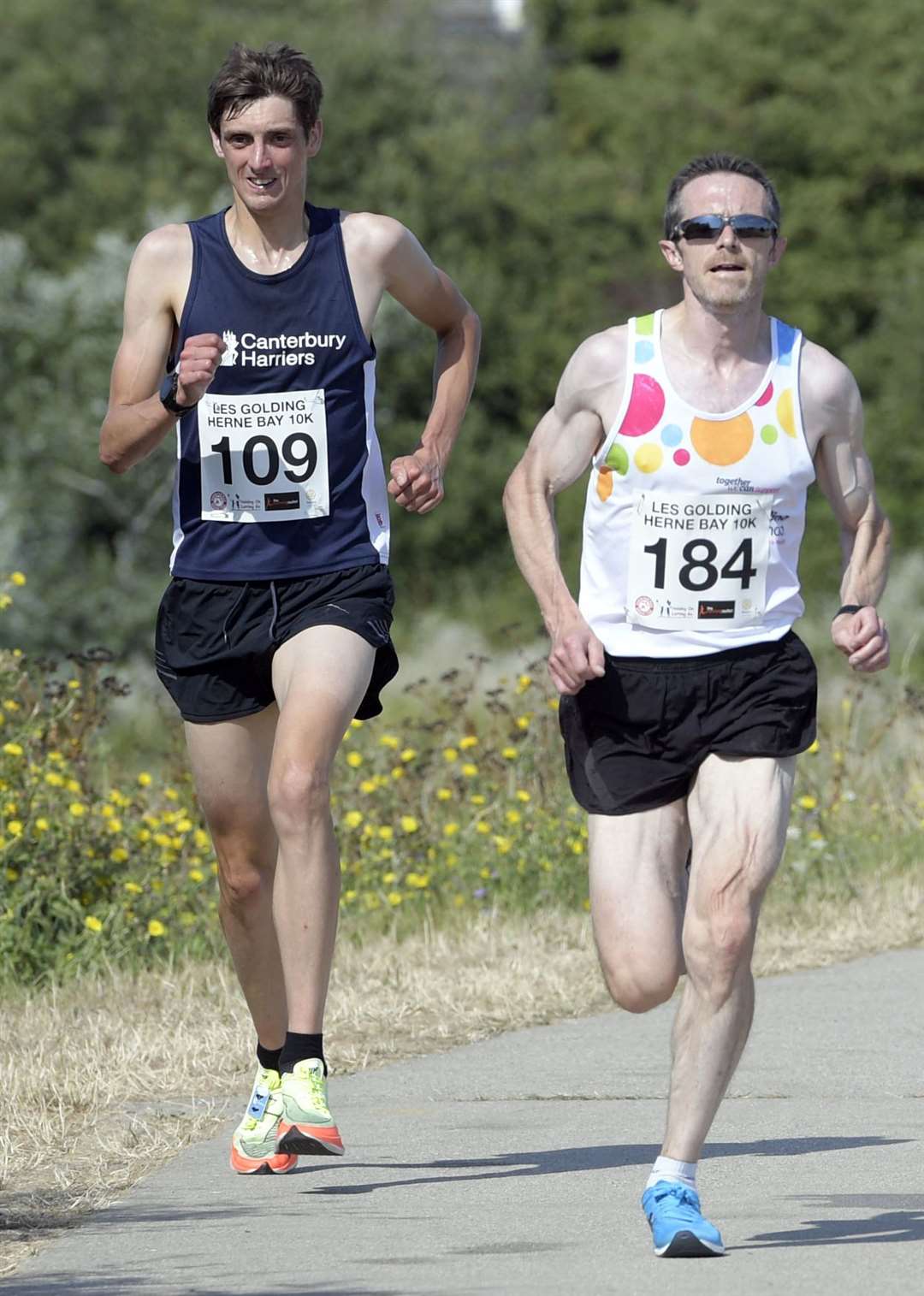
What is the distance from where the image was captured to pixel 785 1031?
7.39 meters

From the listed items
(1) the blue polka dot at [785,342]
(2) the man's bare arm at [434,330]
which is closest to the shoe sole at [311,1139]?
(2) the man's bare arm at [434,330]

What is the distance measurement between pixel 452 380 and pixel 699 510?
125 cm

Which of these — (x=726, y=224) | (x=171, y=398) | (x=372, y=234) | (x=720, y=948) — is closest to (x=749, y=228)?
(x=726, y=224)

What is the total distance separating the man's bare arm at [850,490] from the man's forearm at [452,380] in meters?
1.16

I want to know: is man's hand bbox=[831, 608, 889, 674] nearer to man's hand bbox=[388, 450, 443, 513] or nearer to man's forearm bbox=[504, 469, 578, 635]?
man's forearm bbox=[504, 469, 578, 635]

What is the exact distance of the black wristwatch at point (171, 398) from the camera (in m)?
5.74

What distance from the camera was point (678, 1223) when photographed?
4.73m

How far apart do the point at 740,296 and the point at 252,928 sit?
6.21 feet

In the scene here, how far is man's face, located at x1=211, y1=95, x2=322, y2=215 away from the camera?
594 centimetres

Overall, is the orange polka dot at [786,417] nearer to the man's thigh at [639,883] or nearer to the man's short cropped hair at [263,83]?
the man's thigh at [639,883]

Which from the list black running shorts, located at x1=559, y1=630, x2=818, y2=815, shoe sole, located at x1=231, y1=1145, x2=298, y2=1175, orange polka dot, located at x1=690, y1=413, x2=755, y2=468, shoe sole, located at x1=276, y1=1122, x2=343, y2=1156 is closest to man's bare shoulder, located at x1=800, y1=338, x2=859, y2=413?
orange polka dot, located at x1=690, y1=413, x2=755, y2=468

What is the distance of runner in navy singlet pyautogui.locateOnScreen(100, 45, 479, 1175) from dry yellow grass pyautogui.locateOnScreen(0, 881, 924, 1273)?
51cm

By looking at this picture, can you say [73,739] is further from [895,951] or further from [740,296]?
[740,296]

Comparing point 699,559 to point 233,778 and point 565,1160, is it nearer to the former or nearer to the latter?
point 233,778
